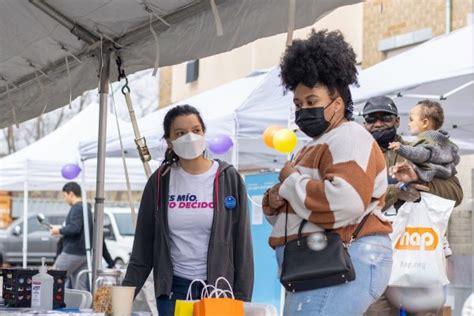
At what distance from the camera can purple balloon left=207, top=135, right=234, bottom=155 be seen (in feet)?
31.2

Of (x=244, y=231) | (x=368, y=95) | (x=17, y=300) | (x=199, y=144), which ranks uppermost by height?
(x=368, y=95)

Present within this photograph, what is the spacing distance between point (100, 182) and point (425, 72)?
310 cm

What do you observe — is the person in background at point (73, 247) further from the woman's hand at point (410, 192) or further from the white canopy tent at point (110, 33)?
the woman's hand at point (410, 192)

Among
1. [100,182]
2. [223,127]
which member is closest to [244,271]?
[100,182]

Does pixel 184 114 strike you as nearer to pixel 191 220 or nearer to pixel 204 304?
pixel 191 220

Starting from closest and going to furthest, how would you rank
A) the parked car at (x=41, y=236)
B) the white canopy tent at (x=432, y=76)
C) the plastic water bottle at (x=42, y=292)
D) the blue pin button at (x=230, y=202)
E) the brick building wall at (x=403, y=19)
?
the plastic water bottle at (x=42, y=292)
the blue pin button at (x=230, y=202)
the white canopy tent at (x=432, y=76)
the brick building wall at (x=403, y=19)
the parked car at (x=41, y=236)

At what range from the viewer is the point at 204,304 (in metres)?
3.46

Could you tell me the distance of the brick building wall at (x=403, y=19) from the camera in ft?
45.4

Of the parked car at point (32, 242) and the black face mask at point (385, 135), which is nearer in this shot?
the black face mask at point (385, 135)

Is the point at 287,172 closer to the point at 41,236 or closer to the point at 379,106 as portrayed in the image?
the point at 379,106

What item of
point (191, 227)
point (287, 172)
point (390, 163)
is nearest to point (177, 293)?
point (191, 227)

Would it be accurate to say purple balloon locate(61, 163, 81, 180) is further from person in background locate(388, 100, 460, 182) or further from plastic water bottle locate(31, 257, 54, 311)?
plastic water bottle locate(31, 257, 54, 311)

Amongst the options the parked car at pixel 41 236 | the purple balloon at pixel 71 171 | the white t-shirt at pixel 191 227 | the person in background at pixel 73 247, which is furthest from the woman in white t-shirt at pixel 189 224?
the parked car at pixel 41 236

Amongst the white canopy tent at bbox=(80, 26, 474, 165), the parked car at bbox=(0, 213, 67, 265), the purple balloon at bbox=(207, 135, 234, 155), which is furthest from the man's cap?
the parked car at bbox=(0, 213, 67, 265)
